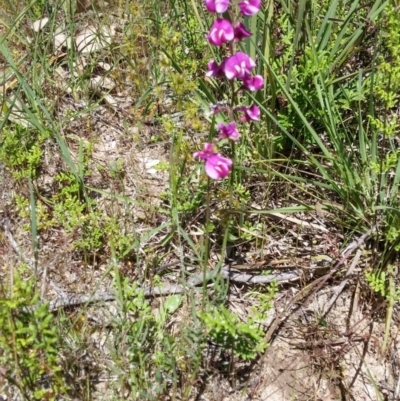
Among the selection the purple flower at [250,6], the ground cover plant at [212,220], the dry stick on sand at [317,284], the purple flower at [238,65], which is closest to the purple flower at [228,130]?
the ground cover plant at [212,220]

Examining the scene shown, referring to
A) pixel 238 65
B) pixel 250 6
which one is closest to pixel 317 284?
pixel 238 65

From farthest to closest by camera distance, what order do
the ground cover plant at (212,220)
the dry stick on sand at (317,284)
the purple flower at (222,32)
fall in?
the dry stick on sand at (317,284) → the ground cover plant at (212,220) → the purple flower at (222,32)

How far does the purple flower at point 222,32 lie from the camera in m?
1.33

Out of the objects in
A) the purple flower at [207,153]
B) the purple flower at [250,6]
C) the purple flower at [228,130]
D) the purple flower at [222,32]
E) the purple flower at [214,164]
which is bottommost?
the purple flower at [214,164]

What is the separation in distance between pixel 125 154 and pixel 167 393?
1.13 meters

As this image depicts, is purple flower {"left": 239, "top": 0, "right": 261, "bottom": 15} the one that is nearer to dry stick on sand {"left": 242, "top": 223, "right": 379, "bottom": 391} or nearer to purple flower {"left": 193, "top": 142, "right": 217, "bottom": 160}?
purple flower {"left": 193, "top": 142, "right": 217, "bottom": 160}

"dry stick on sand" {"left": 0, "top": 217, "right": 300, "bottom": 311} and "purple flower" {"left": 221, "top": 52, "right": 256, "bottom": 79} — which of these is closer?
"purple flower" {"left": 221, "top": 52, "right": 256, "bottom": 79}

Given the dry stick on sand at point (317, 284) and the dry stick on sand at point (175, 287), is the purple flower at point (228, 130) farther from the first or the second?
the dry stick on sand at point (317, 284)

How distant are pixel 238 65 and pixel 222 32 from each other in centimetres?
9

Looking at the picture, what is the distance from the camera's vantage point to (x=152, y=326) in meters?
1.67

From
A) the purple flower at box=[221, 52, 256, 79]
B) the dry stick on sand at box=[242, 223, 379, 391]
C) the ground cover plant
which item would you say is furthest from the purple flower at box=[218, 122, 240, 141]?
the dry stick on sand at box=[242, 223, 379, 391]

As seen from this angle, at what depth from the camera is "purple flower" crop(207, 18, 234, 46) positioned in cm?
133

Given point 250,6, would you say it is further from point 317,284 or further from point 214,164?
point 317,284

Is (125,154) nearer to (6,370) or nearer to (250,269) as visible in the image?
(250,269)
